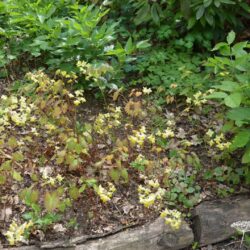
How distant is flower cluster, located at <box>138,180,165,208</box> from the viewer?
121 inches

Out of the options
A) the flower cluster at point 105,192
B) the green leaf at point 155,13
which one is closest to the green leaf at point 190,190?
the flower cluster at point 105,192

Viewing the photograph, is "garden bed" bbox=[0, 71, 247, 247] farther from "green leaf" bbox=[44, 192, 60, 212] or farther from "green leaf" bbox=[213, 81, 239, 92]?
"green leaf" bbox=[213, 81, 239, 92]

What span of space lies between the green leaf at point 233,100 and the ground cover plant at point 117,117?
0.01 meters

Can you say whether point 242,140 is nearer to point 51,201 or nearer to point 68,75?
point 51,201

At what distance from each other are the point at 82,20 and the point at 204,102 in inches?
54.1

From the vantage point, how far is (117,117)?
387 cm

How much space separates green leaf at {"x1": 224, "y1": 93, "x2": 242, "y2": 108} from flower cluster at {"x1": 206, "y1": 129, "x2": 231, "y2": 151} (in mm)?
586

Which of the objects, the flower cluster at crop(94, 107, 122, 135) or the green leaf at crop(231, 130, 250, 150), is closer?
Result: the green leaf at crop(231, 130, 250, 150)

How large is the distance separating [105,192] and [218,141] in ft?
3.48

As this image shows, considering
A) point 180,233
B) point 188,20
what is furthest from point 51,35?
point 180,233

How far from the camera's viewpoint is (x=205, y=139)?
393 centimetres

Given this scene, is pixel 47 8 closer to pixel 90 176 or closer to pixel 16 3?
pixel 16 3

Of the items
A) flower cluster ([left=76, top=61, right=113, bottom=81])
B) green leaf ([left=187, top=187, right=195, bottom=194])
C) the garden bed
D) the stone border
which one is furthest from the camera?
flower cluster ([left=76, top=61, right=113, bottom=81])

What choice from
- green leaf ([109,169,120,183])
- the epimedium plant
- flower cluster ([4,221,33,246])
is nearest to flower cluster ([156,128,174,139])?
green leaf ([109,169,120,183])
